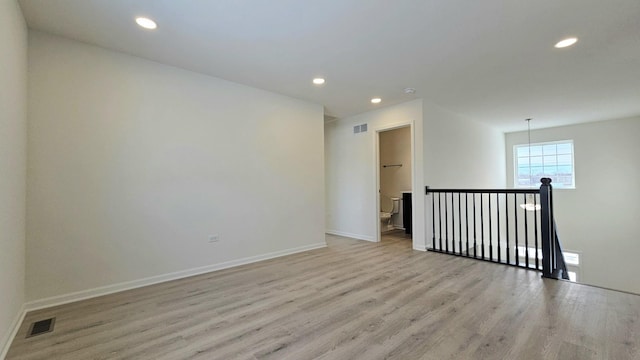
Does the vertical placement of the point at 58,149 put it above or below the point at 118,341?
above

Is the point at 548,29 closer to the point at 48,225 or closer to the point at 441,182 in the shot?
the point at 441,182

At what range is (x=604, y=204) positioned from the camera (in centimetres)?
632

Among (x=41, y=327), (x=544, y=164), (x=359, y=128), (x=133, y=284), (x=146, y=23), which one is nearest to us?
(x=41, y=327)

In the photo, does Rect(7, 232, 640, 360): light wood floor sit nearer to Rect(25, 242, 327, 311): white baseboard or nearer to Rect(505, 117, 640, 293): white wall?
Rect(25, 242, 327, 311): white baseboard

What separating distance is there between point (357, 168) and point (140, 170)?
3.85 meters

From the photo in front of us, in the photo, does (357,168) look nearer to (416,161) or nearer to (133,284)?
(416,161)

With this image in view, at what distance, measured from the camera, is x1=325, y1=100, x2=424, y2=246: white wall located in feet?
16.3

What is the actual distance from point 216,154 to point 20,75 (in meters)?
1.89

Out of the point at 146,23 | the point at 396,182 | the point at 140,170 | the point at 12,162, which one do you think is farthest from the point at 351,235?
the point at 12,162

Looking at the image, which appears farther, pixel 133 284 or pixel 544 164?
pixel 544 164

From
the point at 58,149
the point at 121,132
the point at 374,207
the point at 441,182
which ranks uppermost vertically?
the point at 121,132

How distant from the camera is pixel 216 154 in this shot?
3764 millimetres

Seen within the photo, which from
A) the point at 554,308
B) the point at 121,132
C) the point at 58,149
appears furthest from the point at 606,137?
the point at 58,149

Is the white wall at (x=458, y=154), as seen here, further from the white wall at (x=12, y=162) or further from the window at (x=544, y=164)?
the white wall at (x=12, y=162)
